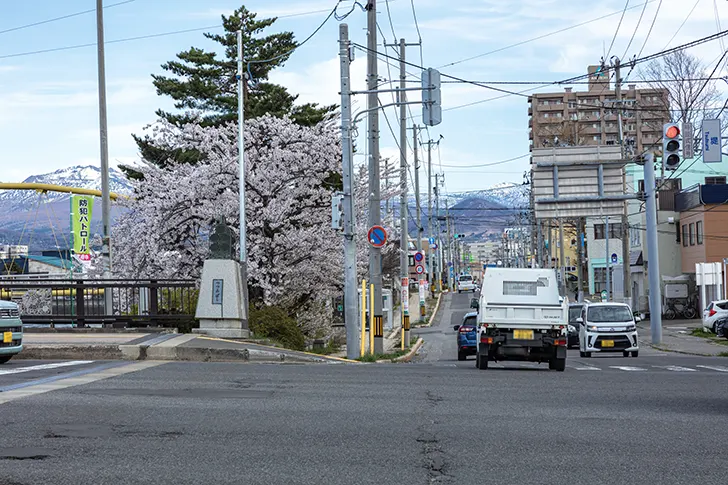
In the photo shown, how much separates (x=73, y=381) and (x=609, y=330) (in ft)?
69.3

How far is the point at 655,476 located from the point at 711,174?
233ft

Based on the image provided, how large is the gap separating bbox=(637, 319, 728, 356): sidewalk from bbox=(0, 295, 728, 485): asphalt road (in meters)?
19.0

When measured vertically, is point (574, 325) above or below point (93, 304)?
below

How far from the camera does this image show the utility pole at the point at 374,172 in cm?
2700

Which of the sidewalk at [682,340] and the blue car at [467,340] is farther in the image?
the sidewalk at [682,340]

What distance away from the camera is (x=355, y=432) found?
9320 millimetres

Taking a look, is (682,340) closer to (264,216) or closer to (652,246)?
(652,246)

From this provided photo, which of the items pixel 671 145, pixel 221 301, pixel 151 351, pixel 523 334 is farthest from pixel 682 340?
pixel 151 351

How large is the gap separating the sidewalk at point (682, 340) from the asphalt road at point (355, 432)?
62.4ft

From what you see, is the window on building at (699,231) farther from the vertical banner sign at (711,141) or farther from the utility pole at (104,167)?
the utility pole at (104,167)

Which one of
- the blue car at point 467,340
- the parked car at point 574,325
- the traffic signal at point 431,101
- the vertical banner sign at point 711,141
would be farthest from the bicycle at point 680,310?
the traffic signal at point 431,101

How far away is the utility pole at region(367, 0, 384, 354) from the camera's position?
27000mm

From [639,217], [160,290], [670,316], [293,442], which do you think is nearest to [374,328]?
[160,290]

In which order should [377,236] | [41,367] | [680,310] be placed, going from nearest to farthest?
[41,367], [377,236], [680,310]
